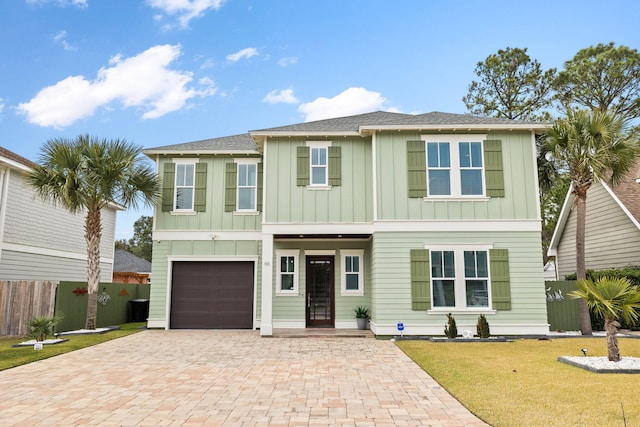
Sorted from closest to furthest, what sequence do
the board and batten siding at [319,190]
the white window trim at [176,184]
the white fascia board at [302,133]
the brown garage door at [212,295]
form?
the board and batten siding at [319,190] < the white fascia board at [302,133] < the brown garage door at [212,295] < the white window trim at [176,184]

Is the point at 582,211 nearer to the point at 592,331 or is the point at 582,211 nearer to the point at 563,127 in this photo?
the point at 563,127

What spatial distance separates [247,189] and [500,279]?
27.3ft

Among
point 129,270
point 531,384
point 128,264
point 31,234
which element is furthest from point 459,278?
point 128,264

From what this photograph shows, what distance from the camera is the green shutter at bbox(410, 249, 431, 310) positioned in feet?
39.6

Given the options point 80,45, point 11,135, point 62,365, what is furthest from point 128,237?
point 62,365

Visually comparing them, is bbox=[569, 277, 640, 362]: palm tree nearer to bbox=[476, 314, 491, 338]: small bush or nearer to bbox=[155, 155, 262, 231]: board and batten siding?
bbox=[476, 314, 491, 338]: small bush

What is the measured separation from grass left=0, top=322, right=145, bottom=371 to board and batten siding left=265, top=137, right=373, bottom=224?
18.6ft

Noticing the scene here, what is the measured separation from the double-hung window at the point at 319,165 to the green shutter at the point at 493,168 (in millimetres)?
4618

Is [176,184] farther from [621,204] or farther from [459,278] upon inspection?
[621,204]

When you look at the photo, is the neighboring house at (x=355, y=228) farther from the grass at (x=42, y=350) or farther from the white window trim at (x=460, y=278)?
the grass at (x=42, y=350)

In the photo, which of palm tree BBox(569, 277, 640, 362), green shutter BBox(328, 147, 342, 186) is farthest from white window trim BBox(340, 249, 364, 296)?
palm tree BBox(569, 277, 640, 362)

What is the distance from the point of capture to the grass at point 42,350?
8.70 meters

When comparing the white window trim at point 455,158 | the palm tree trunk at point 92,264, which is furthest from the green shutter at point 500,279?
the palm tree trunk at point 92,264

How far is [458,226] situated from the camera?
40.8 feet
